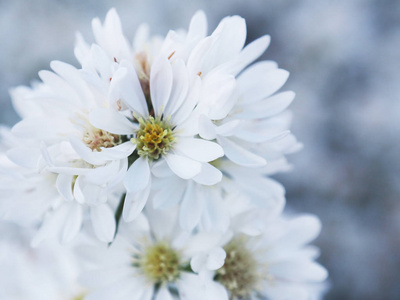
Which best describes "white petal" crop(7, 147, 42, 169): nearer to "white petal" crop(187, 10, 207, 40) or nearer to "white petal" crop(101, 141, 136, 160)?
"white petal" crop(101, 141, 136, 160)

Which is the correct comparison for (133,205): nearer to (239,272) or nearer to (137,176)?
(137,176)

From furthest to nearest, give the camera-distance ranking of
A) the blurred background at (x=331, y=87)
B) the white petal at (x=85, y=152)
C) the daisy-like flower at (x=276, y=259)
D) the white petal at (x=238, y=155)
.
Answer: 1. the blurred background at (x=331, y=87)
2. the daisy-like flower at (x=276, y=259)
3. the white petal at (x=238, y=155)
4. the white petal at (x=85, y=152)

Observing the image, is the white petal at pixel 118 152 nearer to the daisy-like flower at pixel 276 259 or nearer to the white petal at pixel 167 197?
the white petal at pixel 167 197

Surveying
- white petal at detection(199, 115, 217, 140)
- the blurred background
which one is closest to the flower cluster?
white petal at detection(199, 115, 217, 140)

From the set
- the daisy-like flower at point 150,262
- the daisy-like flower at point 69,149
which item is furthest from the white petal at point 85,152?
the daisy-like flower at point 150,262

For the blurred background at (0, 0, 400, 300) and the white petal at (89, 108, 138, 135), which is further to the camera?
the blurred background at (0, 0, 400, 300)

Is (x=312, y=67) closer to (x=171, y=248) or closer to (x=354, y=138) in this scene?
(x=354, y=138)

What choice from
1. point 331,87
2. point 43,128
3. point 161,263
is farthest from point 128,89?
point 331,87
